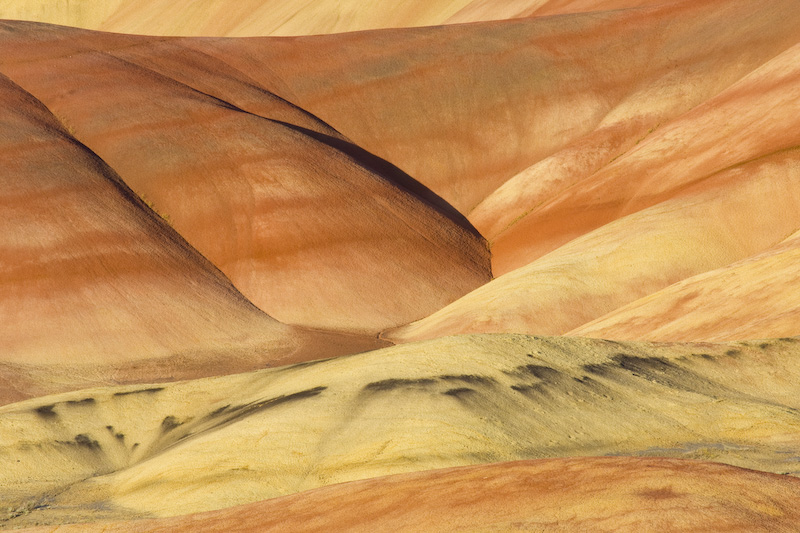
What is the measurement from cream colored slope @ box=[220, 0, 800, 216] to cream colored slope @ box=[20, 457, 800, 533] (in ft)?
77.6

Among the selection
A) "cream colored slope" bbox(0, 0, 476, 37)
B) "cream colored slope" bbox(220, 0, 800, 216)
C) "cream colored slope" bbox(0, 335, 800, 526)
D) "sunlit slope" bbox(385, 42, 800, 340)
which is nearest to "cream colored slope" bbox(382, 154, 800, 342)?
"sunlit slope" bbox(385, 42, 800, 340)

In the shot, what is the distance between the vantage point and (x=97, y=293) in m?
23.1

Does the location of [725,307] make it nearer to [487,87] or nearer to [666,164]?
[666,164]

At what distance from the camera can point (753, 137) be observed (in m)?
23.9

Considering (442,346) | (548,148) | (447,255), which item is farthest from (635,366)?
(548,148)

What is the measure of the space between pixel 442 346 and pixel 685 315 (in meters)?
6.69

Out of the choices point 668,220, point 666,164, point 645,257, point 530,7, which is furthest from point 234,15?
point 645,257

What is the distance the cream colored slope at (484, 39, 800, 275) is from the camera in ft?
78.6

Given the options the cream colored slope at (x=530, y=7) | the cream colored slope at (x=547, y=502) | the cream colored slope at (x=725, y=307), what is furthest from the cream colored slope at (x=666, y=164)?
the cream colored slope at (x=547, y=502)

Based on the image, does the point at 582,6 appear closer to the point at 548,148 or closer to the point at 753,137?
the point at 548,148

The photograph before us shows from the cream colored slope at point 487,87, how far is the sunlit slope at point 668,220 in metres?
4.07

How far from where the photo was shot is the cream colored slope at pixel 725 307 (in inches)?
560

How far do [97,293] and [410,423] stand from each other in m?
15.3

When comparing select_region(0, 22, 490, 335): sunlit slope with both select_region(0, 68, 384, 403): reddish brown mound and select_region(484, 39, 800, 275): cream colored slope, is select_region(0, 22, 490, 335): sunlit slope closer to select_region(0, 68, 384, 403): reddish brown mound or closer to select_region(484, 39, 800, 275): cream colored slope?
select_region(0, 68, 384, 403): reddish brown mound
